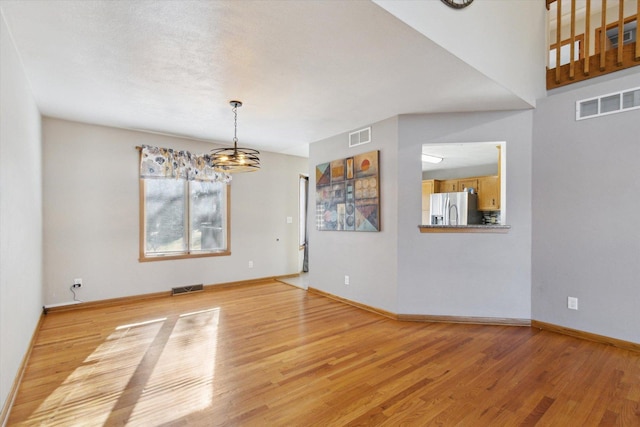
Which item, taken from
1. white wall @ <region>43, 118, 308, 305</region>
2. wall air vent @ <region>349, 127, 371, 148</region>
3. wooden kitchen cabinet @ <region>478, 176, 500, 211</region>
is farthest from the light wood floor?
wooden kitchen cabinet @ <region>478, 176, 500, 211</region>

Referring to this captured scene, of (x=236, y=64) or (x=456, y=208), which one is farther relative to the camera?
(x=456, y=208)

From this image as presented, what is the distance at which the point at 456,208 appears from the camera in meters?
6.89

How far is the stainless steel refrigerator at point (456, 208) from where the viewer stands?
6.75 m

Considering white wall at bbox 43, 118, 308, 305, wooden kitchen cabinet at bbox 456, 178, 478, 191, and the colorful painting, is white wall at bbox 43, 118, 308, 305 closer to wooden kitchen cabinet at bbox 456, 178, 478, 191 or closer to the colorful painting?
the colorful painting

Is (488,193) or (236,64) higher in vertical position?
(236,64)

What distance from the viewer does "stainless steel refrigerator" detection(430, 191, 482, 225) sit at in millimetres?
6754

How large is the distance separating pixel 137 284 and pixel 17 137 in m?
2.82

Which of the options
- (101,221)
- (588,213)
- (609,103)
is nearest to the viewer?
(609,103)

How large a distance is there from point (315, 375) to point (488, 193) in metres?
6.06

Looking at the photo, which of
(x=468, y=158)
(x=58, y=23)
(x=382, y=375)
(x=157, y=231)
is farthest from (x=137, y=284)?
(x=468, y=158)

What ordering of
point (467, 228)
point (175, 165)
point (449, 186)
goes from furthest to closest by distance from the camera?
1. point (449, 186)
2. point (175, 165)
3. point (467, 228)

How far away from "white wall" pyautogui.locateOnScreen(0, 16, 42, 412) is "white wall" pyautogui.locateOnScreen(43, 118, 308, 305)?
2.44ft

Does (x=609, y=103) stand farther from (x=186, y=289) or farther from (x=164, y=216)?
(x=186, y=289)

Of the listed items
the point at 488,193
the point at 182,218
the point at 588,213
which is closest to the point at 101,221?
the point at 182,218
